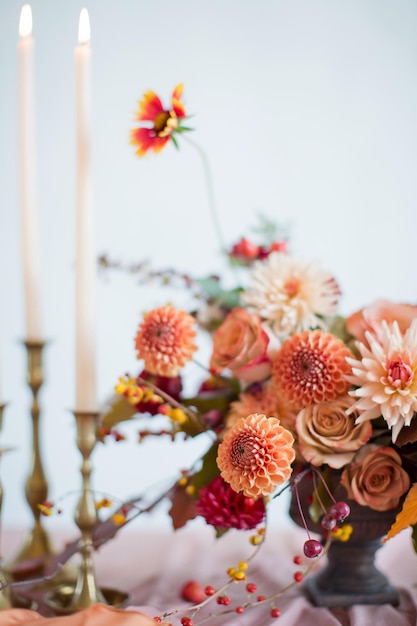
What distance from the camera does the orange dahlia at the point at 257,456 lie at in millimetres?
498

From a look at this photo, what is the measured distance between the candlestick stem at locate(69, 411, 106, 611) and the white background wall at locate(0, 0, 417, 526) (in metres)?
0.61

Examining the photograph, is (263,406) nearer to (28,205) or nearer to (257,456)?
(257,456)

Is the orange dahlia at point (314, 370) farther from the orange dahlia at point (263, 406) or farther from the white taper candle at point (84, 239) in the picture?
the white taper candle at point (84, 239)

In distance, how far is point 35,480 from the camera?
768 millimetres

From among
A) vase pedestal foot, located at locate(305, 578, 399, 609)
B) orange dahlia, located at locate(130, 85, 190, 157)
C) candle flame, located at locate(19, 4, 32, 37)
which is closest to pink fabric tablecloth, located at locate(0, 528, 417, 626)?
vase pedestal foot, located at locate(305, 578, 399, 609)

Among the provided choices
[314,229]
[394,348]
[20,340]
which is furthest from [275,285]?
[314,229]

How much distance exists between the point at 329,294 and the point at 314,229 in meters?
0.65

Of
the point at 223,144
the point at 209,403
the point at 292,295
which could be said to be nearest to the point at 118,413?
the point at 209,403

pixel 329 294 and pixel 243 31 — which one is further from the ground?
pixel 243 31

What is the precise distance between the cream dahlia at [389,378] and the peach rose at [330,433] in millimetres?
21

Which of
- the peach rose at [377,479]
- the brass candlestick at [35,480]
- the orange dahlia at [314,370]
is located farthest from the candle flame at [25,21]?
the peach rose at [377,479]

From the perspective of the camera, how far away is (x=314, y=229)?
131 centimetres

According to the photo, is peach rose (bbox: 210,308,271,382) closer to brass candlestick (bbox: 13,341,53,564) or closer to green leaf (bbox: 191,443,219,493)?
green leaf (bbox: 191,443,219,493)

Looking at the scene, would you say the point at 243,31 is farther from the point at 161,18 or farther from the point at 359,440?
the point at 359,440
